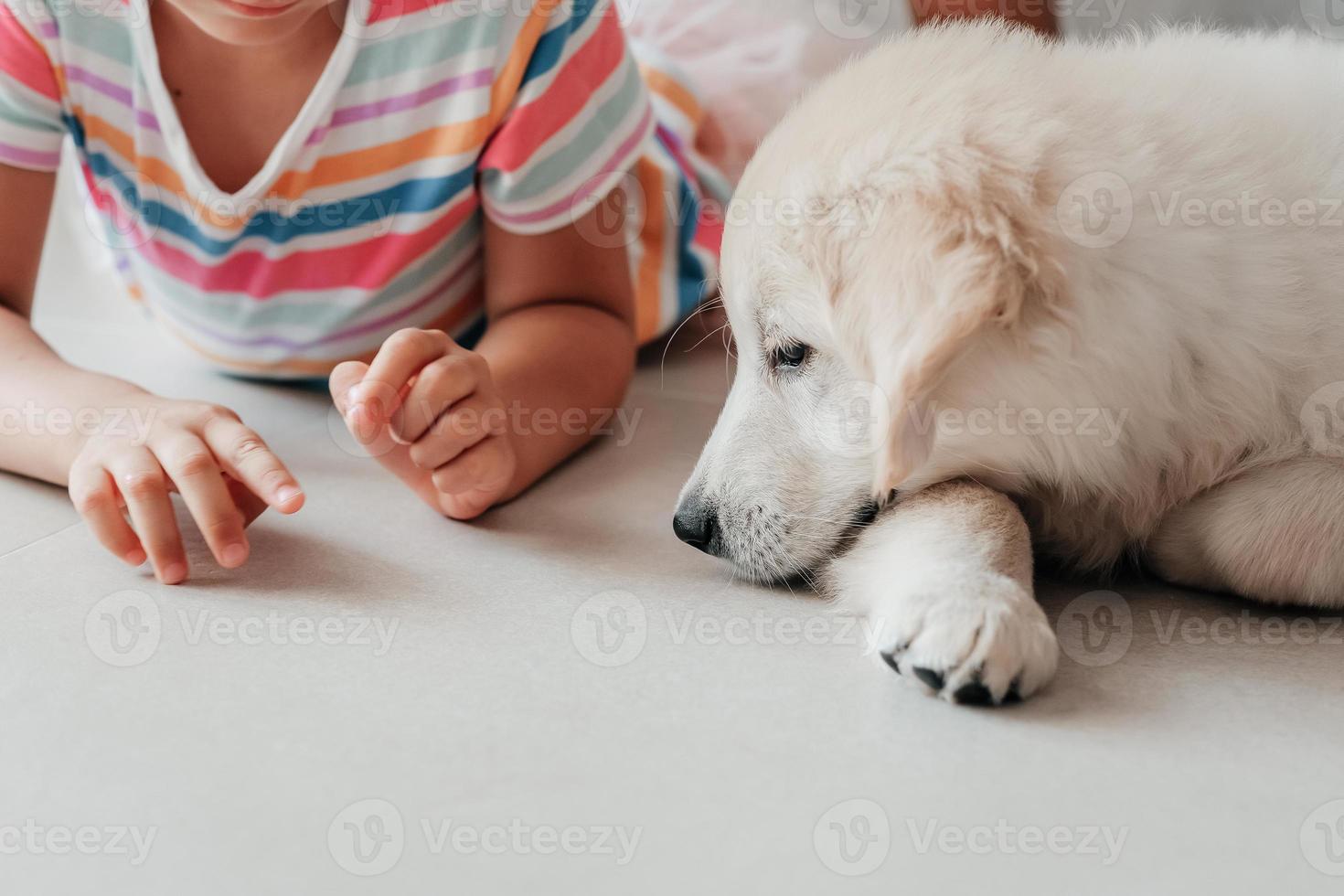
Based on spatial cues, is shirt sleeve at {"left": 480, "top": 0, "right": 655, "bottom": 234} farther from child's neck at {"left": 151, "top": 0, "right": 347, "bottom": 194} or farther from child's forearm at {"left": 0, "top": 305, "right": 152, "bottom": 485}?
child's forearm at {"left": 0, "top": 305, "right": 152, "bottom": 485}

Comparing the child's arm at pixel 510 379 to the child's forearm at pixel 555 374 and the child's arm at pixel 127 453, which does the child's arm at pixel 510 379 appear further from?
the child's arm at pixel 127 453

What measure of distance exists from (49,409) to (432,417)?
1.41 feet

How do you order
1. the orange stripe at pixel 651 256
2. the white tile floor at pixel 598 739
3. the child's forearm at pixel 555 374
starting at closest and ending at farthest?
1. the white tile floor at pixel 598 739
2. the child's forearm at pixel 555 374
3. the orange stripe at pixel 651 256

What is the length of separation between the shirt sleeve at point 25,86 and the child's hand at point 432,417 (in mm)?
549

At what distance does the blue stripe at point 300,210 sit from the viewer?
1.44m

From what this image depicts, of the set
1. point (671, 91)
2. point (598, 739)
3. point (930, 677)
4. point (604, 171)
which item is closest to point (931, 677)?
point (930, 677)

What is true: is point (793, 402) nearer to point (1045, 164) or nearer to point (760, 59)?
point (1045, 164)

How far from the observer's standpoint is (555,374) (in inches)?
54.2

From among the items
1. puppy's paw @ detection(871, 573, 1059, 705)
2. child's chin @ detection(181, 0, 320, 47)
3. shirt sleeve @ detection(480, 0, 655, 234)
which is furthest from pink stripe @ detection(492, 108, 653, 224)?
puppy's paw @ detection(871, 573, 1059, 705)

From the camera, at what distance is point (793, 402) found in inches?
41.2

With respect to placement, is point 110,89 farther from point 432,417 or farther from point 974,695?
point 974,695

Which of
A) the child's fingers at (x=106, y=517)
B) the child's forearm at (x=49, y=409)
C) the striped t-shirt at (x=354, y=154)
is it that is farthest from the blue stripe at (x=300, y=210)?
the child's fingers at (x=106, y=517)

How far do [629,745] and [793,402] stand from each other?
36cm

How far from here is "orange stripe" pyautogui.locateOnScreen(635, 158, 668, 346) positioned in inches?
67.1
